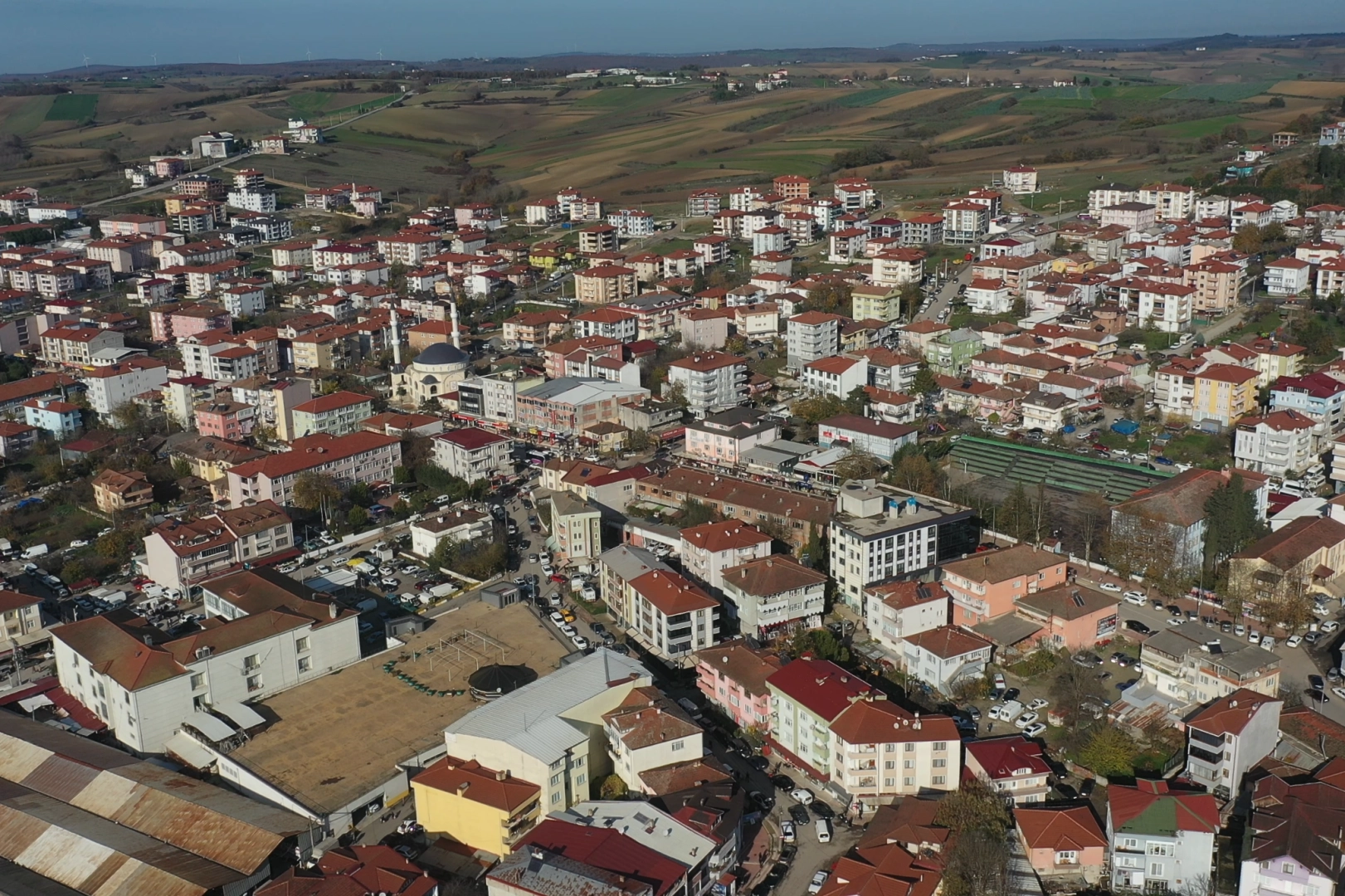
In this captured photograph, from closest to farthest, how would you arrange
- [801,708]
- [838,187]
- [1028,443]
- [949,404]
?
[801,708] → [1028,443] → [949,404] → [838,187]

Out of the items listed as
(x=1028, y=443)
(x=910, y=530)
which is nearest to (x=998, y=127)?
(x=1028, y=443)

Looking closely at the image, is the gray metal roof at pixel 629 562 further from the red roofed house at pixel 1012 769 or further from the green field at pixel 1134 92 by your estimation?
the green field at pixel 1134 92

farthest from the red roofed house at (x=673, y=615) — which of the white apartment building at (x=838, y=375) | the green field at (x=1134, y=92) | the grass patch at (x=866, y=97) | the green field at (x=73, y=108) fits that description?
the green field at (x=73, y=108)

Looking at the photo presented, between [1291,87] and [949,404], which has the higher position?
[1291,87]

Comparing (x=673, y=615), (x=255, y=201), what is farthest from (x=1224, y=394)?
(x=255, y=201)

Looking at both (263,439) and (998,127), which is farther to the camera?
(998,127)

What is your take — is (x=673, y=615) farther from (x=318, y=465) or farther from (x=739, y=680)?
(x=318, y=465)

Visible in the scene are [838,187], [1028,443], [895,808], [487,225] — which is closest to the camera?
[895,808]

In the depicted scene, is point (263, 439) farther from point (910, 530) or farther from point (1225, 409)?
point (1225, 409)

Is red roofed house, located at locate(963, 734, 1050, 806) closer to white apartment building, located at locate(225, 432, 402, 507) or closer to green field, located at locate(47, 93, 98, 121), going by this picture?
white apartment building, located at locate(225, 432, 402, 507)
